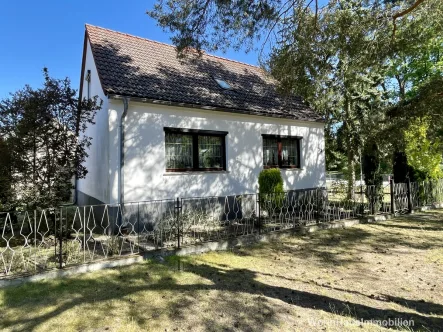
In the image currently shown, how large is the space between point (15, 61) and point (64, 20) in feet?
11.2

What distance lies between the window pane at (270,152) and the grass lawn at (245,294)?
5.24 metres

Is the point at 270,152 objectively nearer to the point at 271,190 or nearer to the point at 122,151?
the point at 271,190

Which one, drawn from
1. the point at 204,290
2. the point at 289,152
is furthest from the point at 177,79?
the point at 204,290

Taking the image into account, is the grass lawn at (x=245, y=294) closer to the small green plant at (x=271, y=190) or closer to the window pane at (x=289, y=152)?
the small green plant at (x=271, y=190)

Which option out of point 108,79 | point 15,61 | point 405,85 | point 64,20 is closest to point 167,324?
point 108,79

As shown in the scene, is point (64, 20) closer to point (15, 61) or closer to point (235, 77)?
point (15, 61)

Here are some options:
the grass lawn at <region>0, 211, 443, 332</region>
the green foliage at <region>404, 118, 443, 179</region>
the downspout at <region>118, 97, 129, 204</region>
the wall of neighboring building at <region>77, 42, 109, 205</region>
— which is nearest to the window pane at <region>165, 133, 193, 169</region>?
Result: the downspout at <region>118, 97, 129, 204</region>

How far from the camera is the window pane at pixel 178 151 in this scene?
9375 mm

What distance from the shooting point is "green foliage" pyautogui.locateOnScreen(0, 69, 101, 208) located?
702 cm

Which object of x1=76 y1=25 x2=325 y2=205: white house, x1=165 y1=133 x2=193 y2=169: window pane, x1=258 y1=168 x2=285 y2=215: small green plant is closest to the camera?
x1=76 y1=25 x2=325 y2=205: white house

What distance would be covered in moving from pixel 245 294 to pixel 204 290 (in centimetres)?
65

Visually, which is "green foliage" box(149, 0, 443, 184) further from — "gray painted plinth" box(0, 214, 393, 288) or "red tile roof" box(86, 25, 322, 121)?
"gray painted plinth" box(0, 214, 393, 288)

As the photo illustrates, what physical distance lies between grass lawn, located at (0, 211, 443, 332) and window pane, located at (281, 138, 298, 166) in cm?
580

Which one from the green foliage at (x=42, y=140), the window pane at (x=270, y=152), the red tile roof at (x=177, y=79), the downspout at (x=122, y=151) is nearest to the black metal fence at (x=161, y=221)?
the downspout at (x=122, y=151)
